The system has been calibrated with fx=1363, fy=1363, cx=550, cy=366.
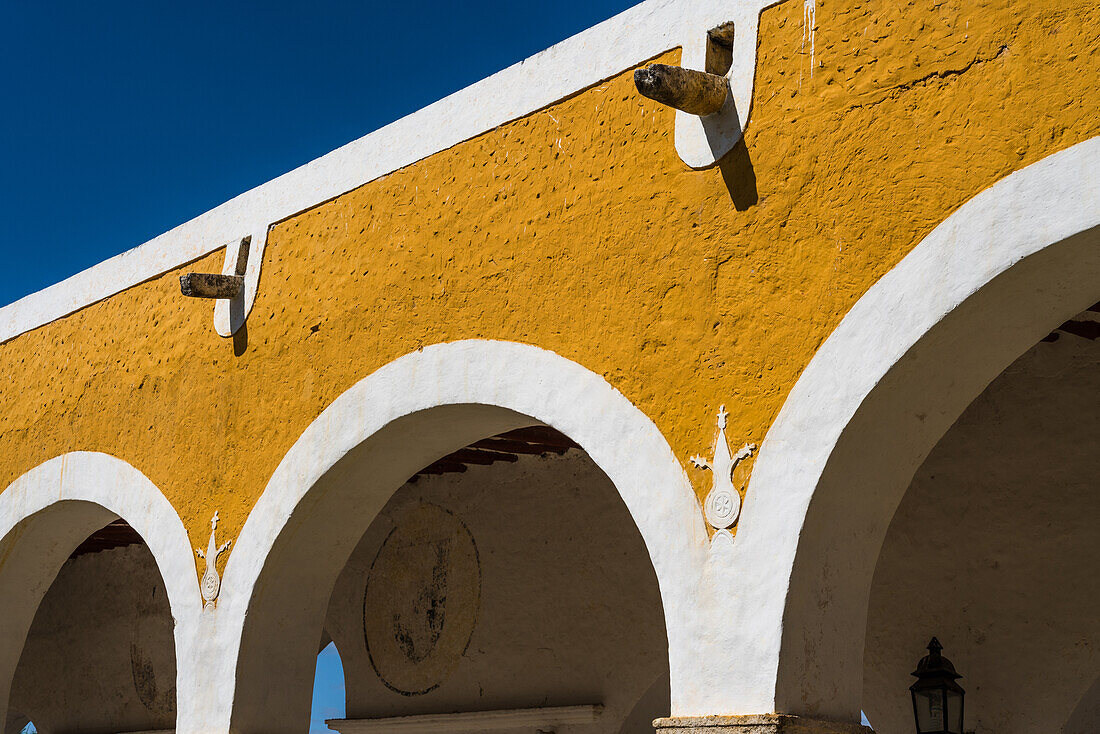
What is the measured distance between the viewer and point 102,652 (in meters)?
9.52

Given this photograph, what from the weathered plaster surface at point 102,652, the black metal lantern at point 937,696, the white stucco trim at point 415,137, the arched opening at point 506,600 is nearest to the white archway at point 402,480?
the arched opening at point 506,600

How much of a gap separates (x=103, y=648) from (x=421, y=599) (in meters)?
3.29

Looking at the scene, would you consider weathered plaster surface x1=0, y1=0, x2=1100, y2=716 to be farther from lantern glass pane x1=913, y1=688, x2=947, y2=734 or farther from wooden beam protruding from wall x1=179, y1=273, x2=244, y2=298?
lantern glass pane x1=913, y1=688, x2=947, y2=734

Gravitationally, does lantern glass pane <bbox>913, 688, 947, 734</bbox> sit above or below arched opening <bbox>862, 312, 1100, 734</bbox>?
below

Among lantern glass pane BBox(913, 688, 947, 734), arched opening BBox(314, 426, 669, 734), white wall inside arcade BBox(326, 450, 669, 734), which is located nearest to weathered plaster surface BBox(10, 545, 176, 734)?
arched opening BBox(314, 426, 669, 734)

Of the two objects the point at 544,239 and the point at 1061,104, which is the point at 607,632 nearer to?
the point at 544,239

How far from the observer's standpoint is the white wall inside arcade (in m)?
6.47

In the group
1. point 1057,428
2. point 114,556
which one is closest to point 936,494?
point 1057,428

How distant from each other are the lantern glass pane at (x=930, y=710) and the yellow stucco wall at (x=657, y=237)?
1.62m

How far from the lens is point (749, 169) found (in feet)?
12.7

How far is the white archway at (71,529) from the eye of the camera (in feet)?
18.5

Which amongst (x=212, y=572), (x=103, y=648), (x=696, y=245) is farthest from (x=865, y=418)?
(x=103, y=648)

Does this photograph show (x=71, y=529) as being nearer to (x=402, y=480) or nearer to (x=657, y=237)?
(x=402, y=480)

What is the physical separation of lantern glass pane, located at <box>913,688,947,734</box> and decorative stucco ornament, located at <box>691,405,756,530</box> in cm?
159
